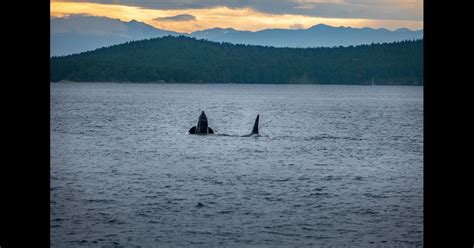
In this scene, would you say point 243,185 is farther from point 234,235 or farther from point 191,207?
point 234,235

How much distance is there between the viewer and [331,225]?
17.1 metres

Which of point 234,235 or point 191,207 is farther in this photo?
point 191,207

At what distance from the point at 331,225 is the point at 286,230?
4.20ft
